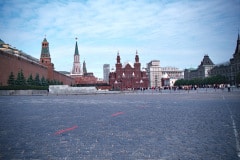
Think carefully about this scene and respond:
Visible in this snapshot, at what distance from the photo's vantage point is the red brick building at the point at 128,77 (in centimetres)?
10194

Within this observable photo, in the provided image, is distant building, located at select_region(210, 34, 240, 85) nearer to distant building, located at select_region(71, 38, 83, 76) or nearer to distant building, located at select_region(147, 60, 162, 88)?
distant building, located at select_region(147, 60, 162, 88)

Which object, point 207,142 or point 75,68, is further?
point 75,68

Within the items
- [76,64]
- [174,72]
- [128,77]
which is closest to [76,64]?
[76,64]

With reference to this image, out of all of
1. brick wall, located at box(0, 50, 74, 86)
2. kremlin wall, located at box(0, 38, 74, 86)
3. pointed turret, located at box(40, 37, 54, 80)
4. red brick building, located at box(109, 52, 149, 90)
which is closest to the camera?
brick wall, located at box(0, 50, 74, 86)

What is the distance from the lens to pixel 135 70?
104 meters

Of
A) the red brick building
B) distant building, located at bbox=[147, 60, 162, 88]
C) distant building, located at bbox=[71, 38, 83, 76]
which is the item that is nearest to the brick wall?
the red brick building

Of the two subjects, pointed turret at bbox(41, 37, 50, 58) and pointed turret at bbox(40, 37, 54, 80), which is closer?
pointed turret at bbox(40, 37, 54, 80)

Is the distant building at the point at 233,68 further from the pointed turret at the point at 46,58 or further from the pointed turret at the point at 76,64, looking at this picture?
the pointed turret at the point at 76,64

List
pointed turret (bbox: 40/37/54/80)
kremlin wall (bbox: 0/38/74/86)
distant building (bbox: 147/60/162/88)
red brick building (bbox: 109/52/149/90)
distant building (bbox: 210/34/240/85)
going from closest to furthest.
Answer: kremlin wall (bbox: 0/38/74/86) < pointed turret (bbox: 40/37/54/80) < distant building (bbox: 210/34/240/85) < red brick building (bbox: 109/52/149/90) < distant building (bbox: 147/60/162/88)

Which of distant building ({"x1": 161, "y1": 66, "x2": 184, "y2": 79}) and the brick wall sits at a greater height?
distant building ({"x1": 161, "y1": 66, "x2": 184, "y2": 79})

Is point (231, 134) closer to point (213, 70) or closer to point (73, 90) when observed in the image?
point (73, 90)

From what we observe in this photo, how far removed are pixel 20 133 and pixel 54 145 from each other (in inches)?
66.8

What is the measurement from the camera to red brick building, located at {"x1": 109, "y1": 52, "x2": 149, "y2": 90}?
102 metres

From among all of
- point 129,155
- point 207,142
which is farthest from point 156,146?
point 207,142
